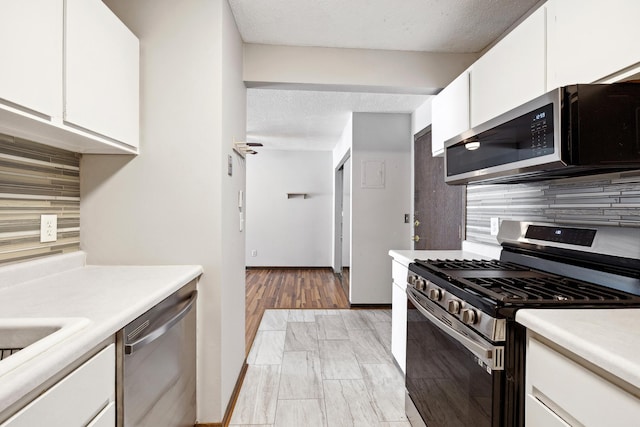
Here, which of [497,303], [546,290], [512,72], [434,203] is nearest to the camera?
[497,303]

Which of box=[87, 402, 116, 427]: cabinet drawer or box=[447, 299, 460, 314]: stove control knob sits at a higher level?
box=[447, 299, 460, 314]: stove control knob

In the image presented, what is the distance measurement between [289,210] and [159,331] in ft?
17.4

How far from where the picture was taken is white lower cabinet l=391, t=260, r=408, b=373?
6.75 ft

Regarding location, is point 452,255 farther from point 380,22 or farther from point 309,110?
point 309,110

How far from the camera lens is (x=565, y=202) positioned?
4.90ft

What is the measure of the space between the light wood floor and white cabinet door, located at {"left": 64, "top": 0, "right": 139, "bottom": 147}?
2012 mm

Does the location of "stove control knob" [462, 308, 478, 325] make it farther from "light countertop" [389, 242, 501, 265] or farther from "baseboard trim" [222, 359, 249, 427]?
"baseboard trim" [222, 359, 249, 427]

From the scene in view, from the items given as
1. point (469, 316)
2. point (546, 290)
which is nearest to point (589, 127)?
point (546, 290)

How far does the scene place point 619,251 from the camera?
3.81 feet

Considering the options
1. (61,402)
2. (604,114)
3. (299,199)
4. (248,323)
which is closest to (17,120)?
(61,402)

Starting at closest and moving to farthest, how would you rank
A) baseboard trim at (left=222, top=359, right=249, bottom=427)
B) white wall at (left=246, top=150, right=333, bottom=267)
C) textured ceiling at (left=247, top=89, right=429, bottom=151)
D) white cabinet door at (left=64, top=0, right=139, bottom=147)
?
white cabinet door at (left=64, top=0, right=139, bottom=147)
baseboard trim at (left=222, top=359, right=249, bottom=427)
textured ceiling at (left=247, top=89, right=429, bottom=151)
white wall at (left=246, top=150, right=333, bottom=267)

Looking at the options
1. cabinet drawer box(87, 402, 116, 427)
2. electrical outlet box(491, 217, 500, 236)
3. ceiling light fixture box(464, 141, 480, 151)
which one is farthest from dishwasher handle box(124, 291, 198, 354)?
electrical outlet box(491, 217, 500, 236)

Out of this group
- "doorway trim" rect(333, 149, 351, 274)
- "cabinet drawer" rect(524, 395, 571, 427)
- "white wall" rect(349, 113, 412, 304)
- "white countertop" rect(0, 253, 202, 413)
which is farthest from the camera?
"doorway trim" rect(333, 149, 351, 274)

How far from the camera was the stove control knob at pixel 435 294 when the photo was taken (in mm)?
1392
